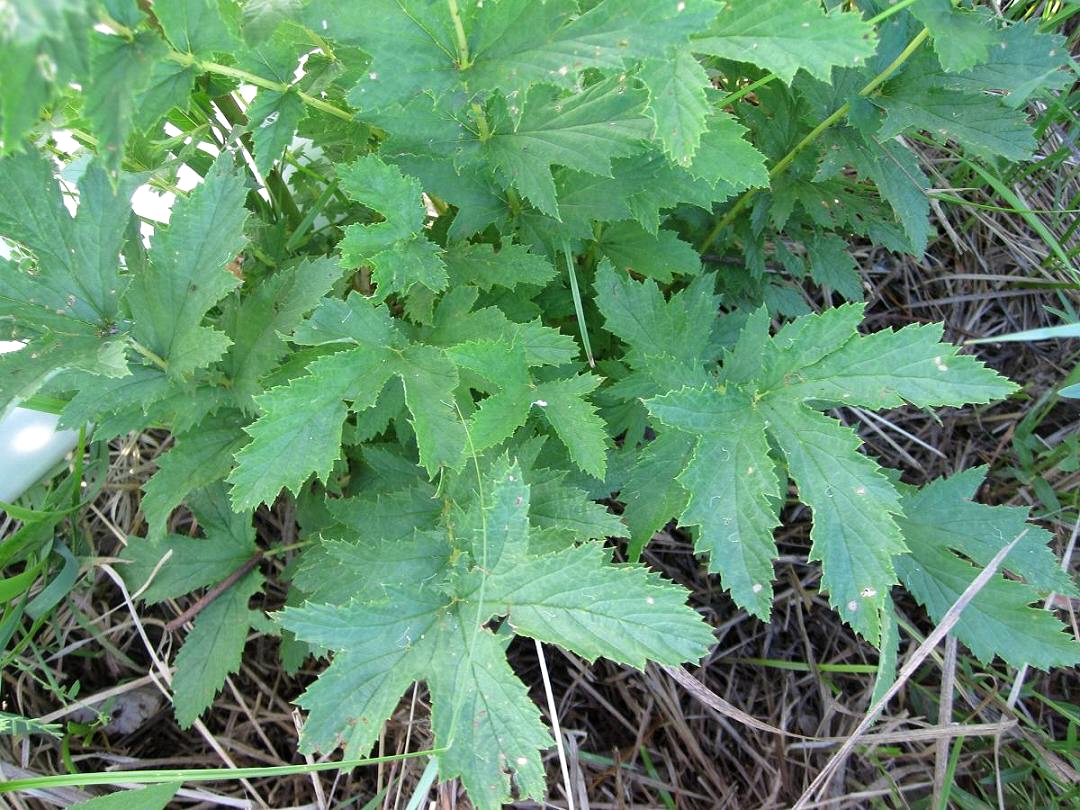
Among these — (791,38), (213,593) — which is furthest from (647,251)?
(213,593)

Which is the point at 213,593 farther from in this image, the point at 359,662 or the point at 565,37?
the point at 565,37

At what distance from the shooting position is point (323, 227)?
2.25 m

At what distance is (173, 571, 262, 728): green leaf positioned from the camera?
2049 mm

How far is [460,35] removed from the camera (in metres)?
1.51

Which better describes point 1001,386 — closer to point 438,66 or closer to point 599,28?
point 599,28

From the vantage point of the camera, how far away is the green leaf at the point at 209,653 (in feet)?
6.72

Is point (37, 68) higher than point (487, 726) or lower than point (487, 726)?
higher

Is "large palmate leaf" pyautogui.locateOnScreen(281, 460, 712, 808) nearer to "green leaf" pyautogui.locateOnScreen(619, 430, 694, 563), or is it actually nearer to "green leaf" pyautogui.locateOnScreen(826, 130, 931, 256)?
"green leaf" pyautogui.locateOnScreen(619, 430, 694, 563)

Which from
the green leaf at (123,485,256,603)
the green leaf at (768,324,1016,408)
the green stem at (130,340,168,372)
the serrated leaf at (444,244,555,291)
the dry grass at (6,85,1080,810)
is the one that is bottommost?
the dry grass at (6,85,1080,810)

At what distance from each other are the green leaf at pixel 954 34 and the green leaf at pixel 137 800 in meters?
2.12

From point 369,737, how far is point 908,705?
5.37ft

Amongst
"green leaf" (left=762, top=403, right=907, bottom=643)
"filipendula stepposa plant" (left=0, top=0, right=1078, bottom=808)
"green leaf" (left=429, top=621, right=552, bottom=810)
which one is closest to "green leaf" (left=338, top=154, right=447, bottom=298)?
"filipendula stepposa plant" (left=0, top=0, right=1078, bottom=808)

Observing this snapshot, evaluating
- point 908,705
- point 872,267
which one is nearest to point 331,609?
point 908,705

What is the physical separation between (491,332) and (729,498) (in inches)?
24.1
